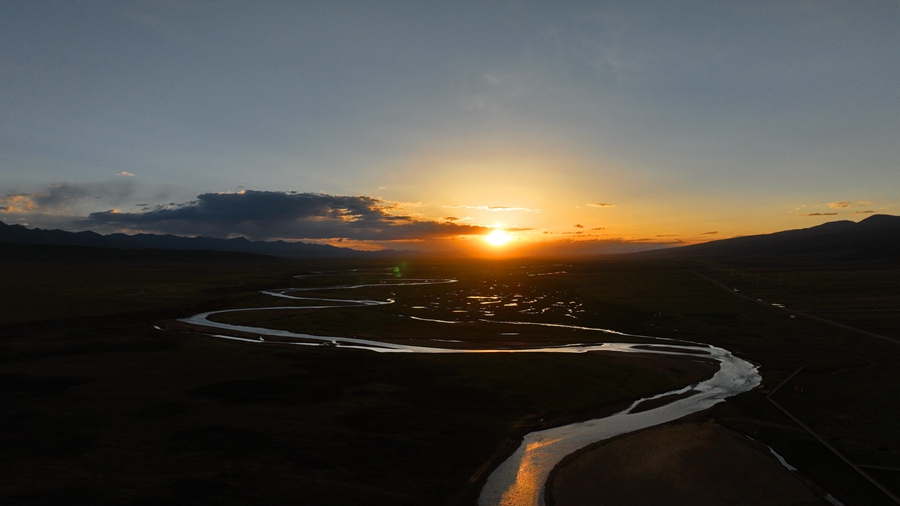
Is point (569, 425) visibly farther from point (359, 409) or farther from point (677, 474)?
point (359, 409)

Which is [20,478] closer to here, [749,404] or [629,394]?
[629,394]

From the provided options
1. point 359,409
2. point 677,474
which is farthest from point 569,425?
point 359,409

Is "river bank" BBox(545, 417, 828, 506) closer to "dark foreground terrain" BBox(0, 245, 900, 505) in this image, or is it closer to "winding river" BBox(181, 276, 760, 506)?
"dark foreground terrain" BBox(0, 245, 900, 505)

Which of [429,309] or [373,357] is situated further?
[429,309]

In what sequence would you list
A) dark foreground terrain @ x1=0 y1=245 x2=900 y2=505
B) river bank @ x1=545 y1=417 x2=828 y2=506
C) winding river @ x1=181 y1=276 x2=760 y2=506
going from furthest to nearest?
winding river @ x1=181 y1=276 x2=760 y2=506, dark foreground terrain @ x1=0 y1=245 x2=900 y2=505, river bank @ x1=545 y1=417 x2=828 y2=506

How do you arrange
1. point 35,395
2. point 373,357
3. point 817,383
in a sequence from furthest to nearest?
1. point 373,357
2. point 817,383
3. point 35,395

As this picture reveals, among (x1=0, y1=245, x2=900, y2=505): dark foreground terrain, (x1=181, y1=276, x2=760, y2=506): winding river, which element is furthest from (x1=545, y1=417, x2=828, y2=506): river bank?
(x1=181, y1=276, x2=760, y2=506): winding river

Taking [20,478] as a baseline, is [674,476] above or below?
below

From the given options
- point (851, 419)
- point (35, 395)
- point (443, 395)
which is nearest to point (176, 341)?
point (35, 395)
